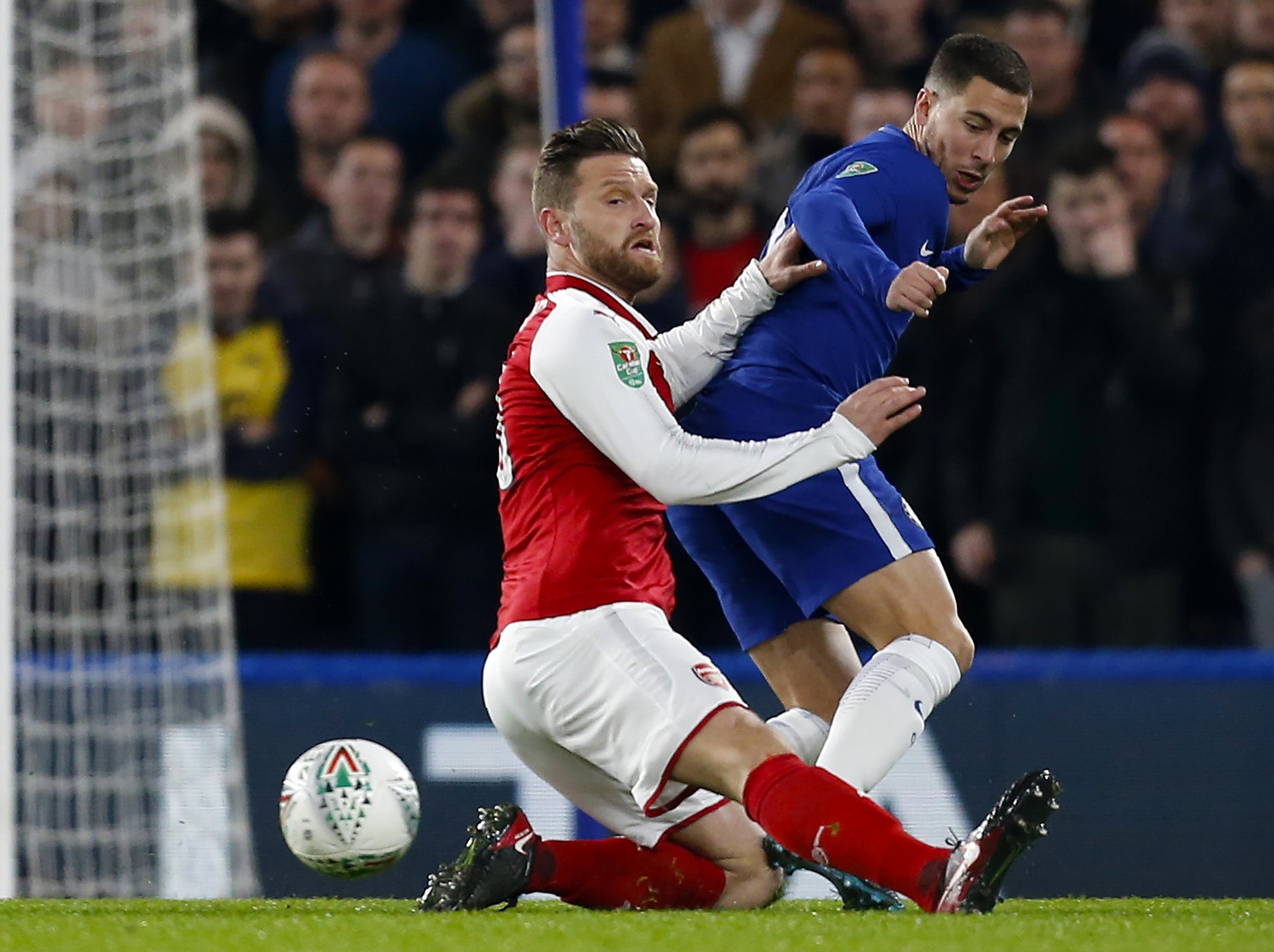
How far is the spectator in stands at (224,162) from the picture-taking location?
7.66m

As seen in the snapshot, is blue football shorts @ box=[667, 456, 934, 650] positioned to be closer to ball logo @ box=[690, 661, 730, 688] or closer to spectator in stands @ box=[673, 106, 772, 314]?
ball logo @ box=[690, 661, 730, 688]

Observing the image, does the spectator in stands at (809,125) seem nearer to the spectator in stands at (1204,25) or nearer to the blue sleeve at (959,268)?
the spectator in stands at (1204,25)

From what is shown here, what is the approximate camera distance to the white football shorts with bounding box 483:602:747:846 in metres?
3.74

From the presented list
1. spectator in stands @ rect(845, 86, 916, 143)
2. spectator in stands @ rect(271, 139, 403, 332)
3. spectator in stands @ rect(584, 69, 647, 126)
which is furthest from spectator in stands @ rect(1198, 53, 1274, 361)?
spectator in stands @ rect(271, 139, 403, 332)

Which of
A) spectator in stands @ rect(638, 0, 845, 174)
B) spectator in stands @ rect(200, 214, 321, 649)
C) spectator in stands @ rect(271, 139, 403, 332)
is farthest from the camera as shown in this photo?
spectator in stands @ rect(638, 0, 845, 174)

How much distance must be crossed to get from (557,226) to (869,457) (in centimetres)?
85

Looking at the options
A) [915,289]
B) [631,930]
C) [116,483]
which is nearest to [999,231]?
[915,289]

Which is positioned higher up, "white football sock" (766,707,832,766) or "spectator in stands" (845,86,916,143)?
"spectator in stands" (845,86,916,143)

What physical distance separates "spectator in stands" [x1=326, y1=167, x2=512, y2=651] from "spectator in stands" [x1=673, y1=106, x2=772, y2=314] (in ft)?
2.44

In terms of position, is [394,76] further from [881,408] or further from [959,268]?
[881,408]

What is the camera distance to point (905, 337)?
6.57 m

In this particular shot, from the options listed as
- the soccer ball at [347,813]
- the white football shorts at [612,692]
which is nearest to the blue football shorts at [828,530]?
the white football shorts at [612,692]

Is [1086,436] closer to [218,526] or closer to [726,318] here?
[726,318]

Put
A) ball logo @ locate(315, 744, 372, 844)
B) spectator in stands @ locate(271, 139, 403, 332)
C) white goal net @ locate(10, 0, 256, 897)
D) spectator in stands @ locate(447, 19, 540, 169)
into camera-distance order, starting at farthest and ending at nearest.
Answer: spectator in stands @ locate(447, 19, 540, 169) < spectator in stands @ locate(271, 139, 403, 332) < white goal net @ locate(10, 0, 256, 897) < ball logo @ locate(315, 744, 372, 844)
